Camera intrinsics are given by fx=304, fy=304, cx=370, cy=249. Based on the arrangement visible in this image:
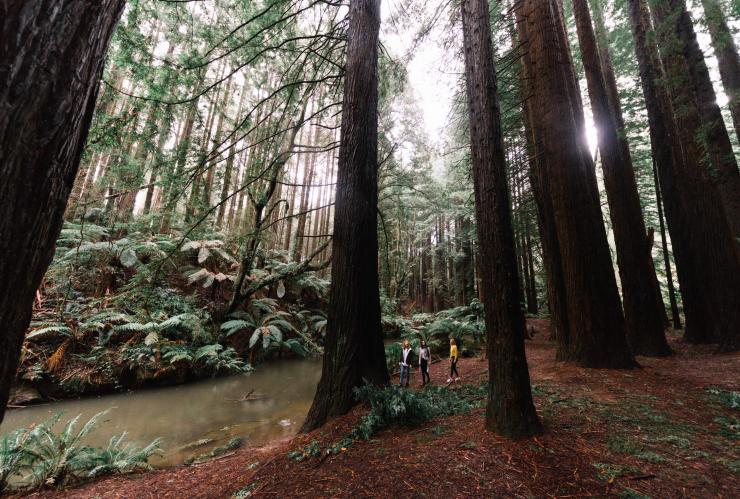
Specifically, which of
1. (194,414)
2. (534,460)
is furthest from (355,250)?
(194,414)

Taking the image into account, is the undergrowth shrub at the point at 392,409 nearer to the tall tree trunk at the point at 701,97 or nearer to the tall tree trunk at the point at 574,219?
the tall tree trunk at the point at 574,219

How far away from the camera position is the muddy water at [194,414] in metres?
5.05

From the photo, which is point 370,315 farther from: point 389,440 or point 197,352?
point 197,352

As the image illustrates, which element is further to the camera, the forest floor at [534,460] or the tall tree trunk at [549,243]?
the tall tree trunk at [549,243]

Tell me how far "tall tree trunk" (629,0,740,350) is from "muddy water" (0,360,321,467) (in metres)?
9.60

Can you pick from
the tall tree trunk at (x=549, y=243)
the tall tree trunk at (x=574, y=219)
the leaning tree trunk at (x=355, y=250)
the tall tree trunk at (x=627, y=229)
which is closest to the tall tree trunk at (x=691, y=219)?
the tall tree trunk at (x=627, y=229)

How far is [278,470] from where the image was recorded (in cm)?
294

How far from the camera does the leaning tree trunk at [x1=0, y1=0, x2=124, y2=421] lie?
3.24 ft

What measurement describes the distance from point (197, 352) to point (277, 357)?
10.5 feet

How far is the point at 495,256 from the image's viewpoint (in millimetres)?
3230

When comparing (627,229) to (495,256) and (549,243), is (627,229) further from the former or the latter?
(495,256)

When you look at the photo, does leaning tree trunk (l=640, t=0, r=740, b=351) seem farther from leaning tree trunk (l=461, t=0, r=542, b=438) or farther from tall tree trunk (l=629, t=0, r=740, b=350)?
leaning tree trunk (l=461, t=0, r=542, b=438)

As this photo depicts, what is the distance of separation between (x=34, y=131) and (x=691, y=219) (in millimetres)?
11008

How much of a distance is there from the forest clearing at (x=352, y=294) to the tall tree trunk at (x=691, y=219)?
49mm
